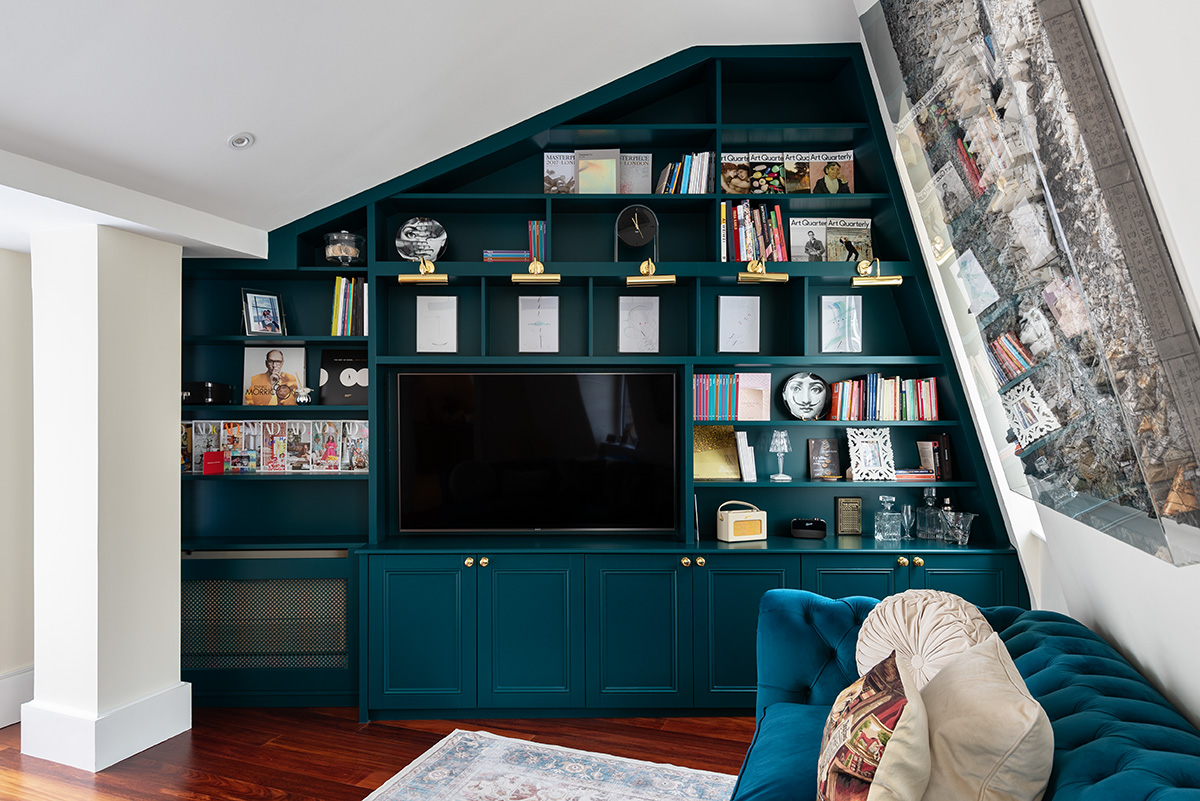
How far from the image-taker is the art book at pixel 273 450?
349 cm

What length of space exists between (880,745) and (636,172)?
9.30ft

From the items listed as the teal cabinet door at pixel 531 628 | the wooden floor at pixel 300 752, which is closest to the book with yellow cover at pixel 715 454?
the teal cabinet door at pixel 531 628

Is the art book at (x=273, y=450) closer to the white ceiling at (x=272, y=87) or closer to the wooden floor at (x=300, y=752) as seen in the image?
the white ceiling at (x=272, y=87)

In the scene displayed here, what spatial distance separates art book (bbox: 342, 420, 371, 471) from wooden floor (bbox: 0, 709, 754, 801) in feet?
3.71

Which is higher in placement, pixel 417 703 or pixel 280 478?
pixel 280 478

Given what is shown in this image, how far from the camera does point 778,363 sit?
334 centimetres

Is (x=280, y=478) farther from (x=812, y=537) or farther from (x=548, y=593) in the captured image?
(x=812, y=537)

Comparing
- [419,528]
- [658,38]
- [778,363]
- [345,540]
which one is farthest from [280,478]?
[658,38]

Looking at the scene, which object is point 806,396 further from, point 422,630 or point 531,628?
point 422,630

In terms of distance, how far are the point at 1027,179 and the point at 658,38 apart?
7.53ft

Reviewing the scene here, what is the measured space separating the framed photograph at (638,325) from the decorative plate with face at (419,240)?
Answer: 3.04 ft

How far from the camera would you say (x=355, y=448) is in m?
3.52

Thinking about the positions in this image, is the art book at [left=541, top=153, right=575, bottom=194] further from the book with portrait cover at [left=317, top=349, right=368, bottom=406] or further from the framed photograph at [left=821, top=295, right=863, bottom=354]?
the framed photograph at [left=821, top=295, right=863, bottom=354]

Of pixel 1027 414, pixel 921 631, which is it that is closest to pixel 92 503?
pixel 921 631
